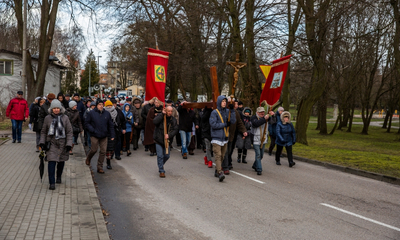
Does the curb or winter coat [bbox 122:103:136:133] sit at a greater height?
winter coat [bbox 122:103:136:133]

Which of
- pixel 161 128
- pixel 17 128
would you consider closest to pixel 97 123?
pixel 161 128

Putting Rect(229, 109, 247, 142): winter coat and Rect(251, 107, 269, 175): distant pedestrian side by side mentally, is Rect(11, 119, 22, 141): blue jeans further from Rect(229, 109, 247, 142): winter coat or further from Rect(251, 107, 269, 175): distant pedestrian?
Rect(251, 107, 269, 175): distant pedestrian

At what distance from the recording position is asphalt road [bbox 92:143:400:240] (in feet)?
19.2

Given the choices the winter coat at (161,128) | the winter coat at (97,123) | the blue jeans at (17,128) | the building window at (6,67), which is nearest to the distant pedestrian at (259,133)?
the winter coat at (161,128)

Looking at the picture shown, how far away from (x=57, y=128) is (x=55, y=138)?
20 cm

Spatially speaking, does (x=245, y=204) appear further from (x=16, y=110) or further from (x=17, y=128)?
(x=17, y=128)

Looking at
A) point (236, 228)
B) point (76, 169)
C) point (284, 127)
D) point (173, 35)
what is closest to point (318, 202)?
point (236, 228)

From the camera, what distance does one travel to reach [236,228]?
19.5 feet

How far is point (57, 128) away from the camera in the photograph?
25.8ft

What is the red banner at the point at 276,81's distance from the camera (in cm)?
1152

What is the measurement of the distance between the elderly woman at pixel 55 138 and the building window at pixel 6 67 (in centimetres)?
4098

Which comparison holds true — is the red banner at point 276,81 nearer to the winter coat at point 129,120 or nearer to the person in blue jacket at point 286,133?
the person in blue jacket at point 286,133

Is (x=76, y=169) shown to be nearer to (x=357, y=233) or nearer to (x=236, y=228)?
(x=236, y=228)

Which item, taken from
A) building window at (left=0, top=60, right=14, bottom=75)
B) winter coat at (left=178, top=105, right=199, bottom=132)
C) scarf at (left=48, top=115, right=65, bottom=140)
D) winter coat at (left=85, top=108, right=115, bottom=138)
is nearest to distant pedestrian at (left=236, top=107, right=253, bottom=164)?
winter coat at (left=178, top=105, right=199, bottom=132)
